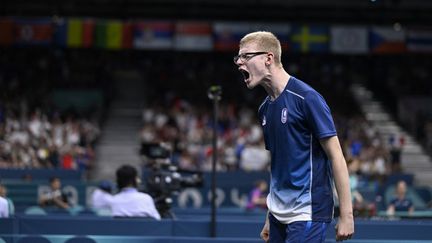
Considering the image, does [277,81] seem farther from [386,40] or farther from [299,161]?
[386,40]

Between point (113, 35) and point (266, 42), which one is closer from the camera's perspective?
point (266, 42)

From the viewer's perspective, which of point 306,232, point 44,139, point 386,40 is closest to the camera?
point 306,232

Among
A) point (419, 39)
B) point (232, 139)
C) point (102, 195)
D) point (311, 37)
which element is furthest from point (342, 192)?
point (419, 39)

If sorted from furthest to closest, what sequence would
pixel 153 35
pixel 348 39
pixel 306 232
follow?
pixel 153 35 → pixel 348 39 → pixel 306 232

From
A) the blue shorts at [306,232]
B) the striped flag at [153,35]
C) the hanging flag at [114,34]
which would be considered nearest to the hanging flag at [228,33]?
the striped flag at [153,35]

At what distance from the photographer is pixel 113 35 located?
31188mm

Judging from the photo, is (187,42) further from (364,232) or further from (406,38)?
(364,232)

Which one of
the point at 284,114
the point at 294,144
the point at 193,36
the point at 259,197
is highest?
the point at 193,36

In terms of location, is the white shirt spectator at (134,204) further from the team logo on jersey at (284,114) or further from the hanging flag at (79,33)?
the hanging flag at (79,33)

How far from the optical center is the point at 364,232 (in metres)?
10.1

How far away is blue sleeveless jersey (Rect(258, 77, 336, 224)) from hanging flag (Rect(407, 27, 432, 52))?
26757 millimetres

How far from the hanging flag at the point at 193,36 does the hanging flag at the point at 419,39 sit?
6.54m

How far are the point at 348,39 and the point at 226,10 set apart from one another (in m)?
5.41

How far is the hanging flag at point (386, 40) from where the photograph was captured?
103 feet
